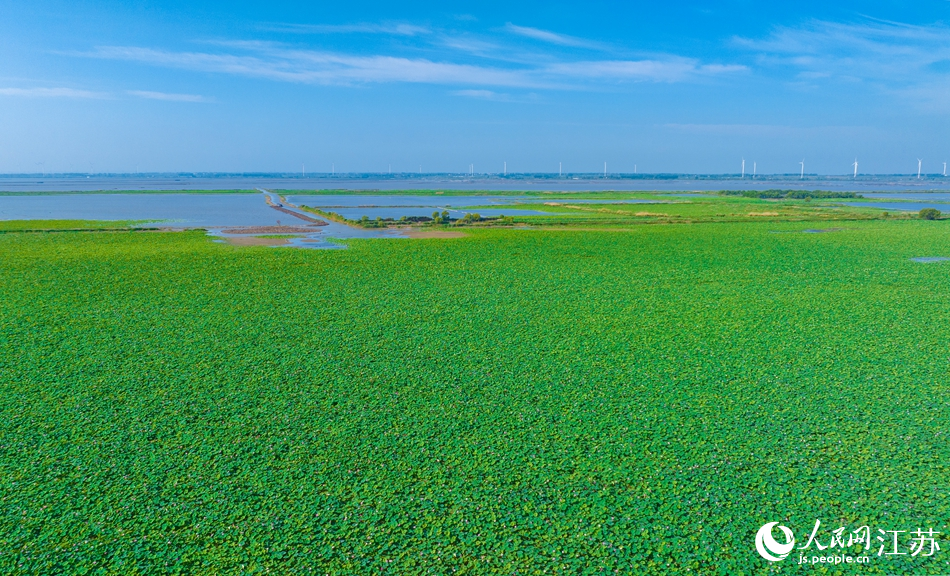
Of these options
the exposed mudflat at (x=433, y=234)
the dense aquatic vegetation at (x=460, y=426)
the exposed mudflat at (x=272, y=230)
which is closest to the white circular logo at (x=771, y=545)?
the dense aquatic vegetation at (x=460, y=426)

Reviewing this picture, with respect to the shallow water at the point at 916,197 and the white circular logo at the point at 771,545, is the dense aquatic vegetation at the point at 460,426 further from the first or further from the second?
the shallow water at the point at 916,197

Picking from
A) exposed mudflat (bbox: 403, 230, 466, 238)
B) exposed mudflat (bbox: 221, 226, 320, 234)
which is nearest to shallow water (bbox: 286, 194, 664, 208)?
exposed mudflat (bbox: 221, 226, 320, 234)

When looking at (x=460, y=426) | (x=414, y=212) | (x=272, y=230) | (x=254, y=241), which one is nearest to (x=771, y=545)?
(x=460, y=426)

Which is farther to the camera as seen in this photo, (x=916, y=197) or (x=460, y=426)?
(x=916, y=197)

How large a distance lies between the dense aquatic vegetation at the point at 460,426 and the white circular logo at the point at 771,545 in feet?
0.27

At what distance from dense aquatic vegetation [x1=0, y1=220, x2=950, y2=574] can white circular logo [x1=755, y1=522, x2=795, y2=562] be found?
0.08m

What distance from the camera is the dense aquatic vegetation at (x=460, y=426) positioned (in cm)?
481

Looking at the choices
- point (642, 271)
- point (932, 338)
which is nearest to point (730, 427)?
point (932, 338)

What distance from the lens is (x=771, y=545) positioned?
481 cm

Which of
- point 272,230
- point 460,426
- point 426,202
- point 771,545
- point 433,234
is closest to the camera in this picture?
point 771,545

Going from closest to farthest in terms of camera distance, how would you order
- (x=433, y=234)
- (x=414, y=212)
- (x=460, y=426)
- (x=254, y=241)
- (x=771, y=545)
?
(x=771, y=545)
(x=460, y=426)
(x=254, y=241)
(x=433, y=234)
(x=414, y=212)

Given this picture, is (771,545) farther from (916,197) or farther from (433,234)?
(916,197)

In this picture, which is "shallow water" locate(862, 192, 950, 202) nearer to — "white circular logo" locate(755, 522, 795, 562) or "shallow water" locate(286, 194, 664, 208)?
"shallow water" locate(286, 194, 664, 208)

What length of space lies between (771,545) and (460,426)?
319 cm
